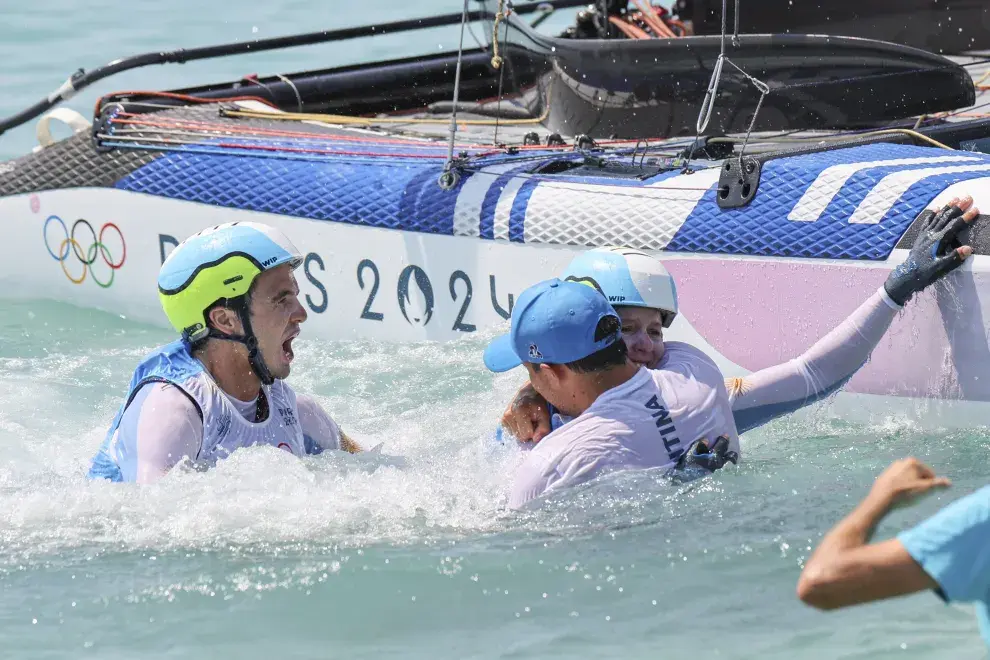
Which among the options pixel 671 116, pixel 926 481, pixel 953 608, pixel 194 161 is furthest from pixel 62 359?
pixel 926 481

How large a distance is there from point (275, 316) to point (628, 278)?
36.5 inches

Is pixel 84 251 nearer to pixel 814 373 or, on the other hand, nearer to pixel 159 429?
pixel 159 429

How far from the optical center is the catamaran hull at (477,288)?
16.1 ft

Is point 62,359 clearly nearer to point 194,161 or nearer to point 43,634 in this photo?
point 194,161

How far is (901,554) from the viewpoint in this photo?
2271 mm

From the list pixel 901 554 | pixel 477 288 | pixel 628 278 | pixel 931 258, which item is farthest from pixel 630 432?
pixel 477 288

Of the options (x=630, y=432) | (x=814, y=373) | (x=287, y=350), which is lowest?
(x=814, y=373)

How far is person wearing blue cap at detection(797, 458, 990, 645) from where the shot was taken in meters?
2.25

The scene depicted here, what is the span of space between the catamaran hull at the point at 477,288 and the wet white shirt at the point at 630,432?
47.5 inches

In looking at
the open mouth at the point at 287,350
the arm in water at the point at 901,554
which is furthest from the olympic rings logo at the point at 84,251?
the arm in water at the point at 901,554

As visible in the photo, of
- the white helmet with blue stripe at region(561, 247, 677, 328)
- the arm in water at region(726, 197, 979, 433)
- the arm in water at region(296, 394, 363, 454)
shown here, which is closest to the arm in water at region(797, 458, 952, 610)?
the white helmet with blue stripe at region(561, 247, 677, 328)

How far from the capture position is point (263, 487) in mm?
3928

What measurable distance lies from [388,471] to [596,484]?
0.71m

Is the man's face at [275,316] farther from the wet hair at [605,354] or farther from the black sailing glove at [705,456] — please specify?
the black sailing glove at [705,456]
